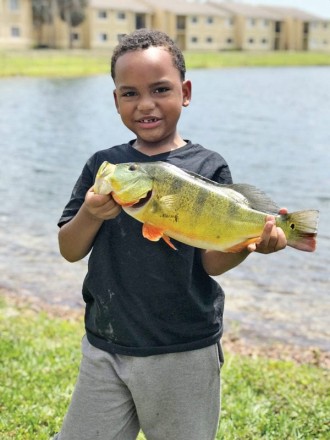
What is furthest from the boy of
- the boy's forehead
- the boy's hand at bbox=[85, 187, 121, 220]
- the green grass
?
the green grass

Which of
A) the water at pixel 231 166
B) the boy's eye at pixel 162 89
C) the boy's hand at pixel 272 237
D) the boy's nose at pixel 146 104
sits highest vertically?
the boy's eye at pixel 162 89

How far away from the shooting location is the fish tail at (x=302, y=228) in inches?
89.5

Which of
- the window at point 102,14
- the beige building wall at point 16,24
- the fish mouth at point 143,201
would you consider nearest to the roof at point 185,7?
the window at point 102,14

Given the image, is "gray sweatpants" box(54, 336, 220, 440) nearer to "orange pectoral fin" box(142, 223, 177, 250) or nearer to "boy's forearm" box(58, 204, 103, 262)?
"boy's forearm" box(58, 204, 103, 262)

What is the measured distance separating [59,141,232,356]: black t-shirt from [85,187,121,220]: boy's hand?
0.79 ft

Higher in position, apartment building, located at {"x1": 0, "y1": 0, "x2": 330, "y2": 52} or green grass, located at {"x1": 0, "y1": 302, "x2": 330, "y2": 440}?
apartment building, located at {"x1": 0, "y1": 0, "x2": 330, "y2": 52}

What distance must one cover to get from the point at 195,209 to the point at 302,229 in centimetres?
36

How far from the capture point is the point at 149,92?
2.51 metres

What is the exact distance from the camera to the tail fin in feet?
7.46

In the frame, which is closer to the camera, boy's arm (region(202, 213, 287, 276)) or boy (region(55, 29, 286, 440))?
boy's arm (region(202, 213, 287, 276))

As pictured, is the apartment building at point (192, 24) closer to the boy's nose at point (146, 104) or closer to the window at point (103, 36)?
the window at point (103, 36)

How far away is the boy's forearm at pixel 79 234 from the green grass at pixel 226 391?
58.5 inches

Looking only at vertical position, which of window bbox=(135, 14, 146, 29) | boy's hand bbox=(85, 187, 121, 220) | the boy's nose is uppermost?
window bbox=(135, 14, 146, 29)

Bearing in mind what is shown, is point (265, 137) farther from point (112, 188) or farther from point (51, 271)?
point (112, 188)
